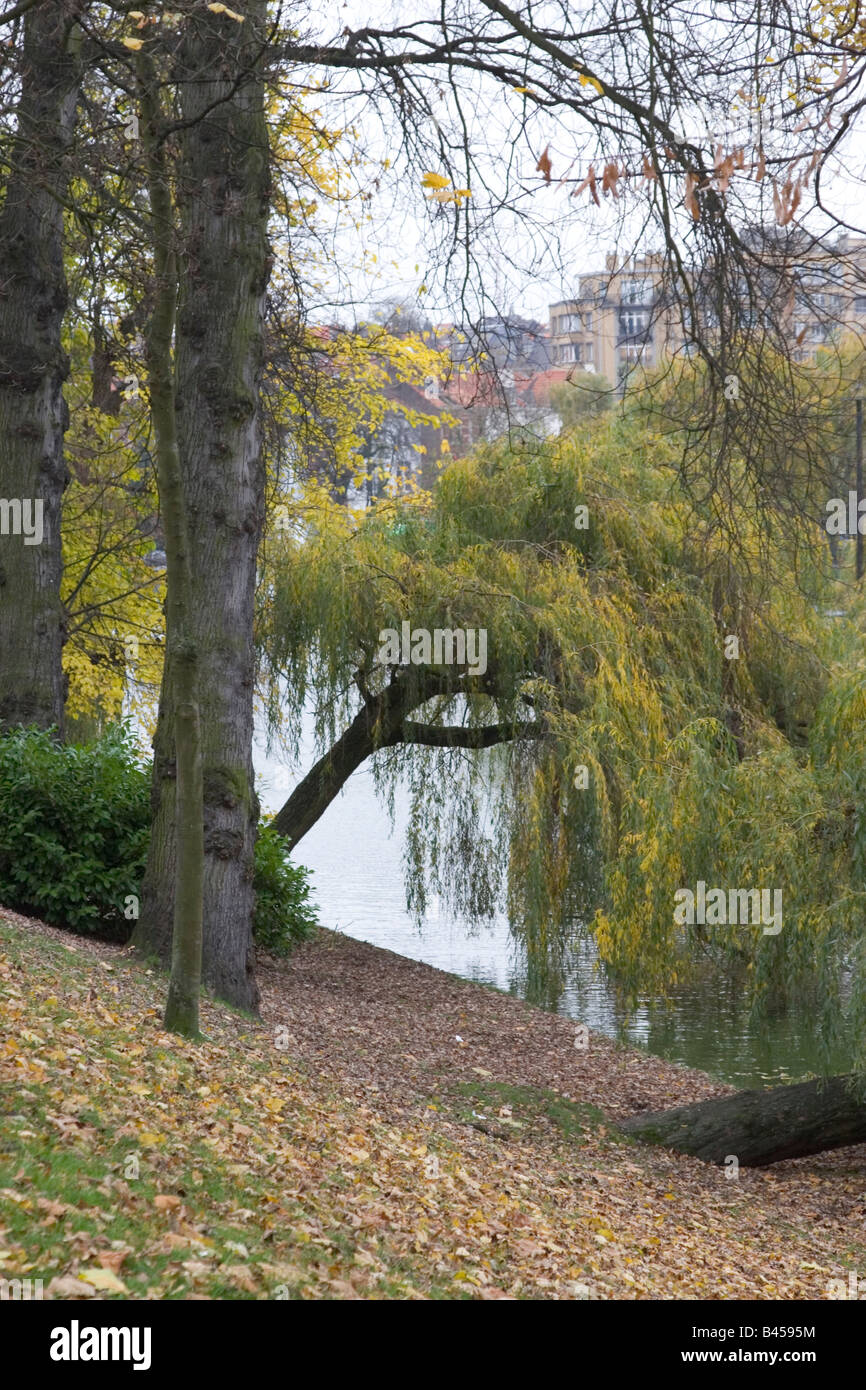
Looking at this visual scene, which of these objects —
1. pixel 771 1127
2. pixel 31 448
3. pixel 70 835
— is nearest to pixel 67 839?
pixel 70 835

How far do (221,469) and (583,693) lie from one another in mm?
4735

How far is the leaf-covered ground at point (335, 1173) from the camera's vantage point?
4.16 meters

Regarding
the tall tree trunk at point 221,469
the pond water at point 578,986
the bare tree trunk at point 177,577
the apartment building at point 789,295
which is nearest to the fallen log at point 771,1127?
the pond water at point 578,986

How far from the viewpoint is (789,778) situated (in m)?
9.97

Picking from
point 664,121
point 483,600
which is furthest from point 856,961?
point 483,600

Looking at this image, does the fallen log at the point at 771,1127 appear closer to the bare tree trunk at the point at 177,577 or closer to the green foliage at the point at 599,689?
the green foliage at the point at 599,689

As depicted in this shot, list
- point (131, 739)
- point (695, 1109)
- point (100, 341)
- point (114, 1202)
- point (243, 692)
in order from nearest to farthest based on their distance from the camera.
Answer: point (114, 1202)
point (243, 692)
point (695, 1109)
point (100, 341)
point (131, 739)

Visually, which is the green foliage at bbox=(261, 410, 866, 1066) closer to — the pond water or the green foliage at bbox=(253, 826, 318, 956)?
the pond water

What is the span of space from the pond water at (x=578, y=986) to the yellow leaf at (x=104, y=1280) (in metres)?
6.67

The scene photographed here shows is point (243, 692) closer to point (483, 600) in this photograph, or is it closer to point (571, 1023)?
point (483, 600)

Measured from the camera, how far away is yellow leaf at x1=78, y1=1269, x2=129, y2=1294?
358 cm

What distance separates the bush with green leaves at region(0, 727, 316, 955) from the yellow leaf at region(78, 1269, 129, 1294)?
6634 mm

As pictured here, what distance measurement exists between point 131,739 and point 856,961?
7174 millimetres

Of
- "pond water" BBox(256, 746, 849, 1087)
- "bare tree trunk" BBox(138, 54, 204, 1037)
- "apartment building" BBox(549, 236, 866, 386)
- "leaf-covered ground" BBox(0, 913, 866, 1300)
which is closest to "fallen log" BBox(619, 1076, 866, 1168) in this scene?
"leaf-covered ground" BBox(0, 913, 866, 1300)
